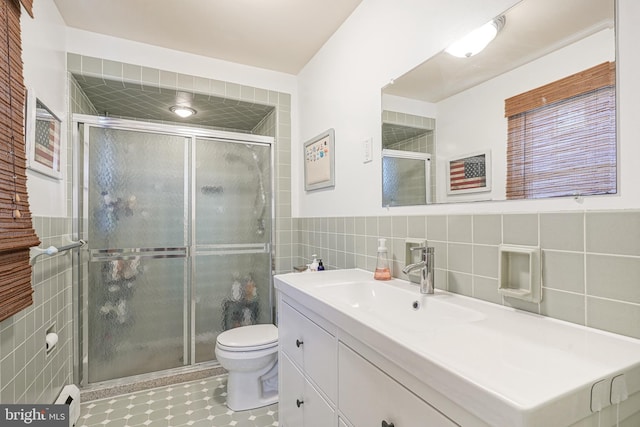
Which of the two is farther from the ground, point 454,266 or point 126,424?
point 454,266

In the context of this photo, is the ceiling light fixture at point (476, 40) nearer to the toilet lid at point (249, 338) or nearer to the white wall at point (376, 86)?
the white wall at point (376, 86)

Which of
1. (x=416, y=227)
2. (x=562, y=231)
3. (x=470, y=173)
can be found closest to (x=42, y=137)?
(x=416, y=227)

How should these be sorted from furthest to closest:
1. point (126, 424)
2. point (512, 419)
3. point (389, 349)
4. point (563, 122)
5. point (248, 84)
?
1. point (248, 84)
2. point (126, 424)
3. point (563, 122)
4. point (389, 349)
5. point (512, 419)

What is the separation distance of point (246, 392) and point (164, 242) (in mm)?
1175

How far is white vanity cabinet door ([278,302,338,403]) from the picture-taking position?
1.02 meters

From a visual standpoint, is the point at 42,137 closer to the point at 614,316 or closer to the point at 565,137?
the point at 565,137

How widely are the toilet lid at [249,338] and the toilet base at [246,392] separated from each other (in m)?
0.19

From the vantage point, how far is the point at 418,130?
1.34 m

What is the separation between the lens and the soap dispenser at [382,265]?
141 cm

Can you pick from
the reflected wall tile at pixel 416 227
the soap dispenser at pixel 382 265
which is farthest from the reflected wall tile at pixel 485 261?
the soap dispenser at pixel 382 265

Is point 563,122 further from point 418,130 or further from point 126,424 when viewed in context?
point 126,424

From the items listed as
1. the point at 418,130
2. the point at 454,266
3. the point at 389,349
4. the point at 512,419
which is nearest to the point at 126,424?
the point at 389,349

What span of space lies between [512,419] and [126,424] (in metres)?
2.04

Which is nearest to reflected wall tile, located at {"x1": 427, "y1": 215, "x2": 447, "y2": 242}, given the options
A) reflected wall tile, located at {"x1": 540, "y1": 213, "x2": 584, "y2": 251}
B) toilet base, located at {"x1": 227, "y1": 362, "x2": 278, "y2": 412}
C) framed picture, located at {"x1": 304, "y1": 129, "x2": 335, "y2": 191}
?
reflected wall tile, located at {"x1": 540, "y1": 213, "x2": 584, "y2": 251}
